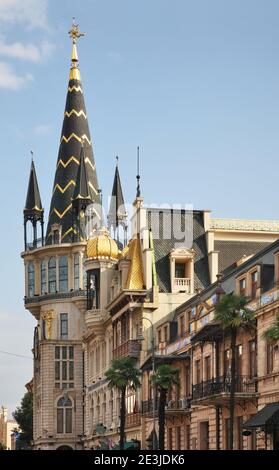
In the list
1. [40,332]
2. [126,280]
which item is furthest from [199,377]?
[40,332]

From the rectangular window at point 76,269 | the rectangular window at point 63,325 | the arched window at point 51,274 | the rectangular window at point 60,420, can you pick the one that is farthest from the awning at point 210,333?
the arched window at point 51,274

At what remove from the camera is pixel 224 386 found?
59750 millimetres

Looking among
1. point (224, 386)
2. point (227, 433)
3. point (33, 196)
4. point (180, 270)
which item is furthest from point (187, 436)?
point (33, 196)

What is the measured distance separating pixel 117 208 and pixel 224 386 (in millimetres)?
73893

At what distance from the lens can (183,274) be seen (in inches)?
3661

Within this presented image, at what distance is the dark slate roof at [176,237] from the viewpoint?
9238cm

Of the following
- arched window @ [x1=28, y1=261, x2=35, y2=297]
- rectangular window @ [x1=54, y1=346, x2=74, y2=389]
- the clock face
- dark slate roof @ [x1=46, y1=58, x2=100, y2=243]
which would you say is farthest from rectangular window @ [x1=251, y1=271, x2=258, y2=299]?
the clock face

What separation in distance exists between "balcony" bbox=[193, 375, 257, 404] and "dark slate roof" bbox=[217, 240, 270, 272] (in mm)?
31390

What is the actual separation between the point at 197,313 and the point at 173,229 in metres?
25.5

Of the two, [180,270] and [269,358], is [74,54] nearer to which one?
[180,270]

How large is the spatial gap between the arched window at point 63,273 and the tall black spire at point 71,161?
313cm

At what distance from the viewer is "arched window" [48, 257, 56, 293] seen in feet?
416

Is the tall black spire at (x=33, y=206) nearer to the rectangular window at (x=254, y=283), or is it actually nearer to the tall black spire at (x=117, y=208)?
the tall black spire at (x=117, y=208)
